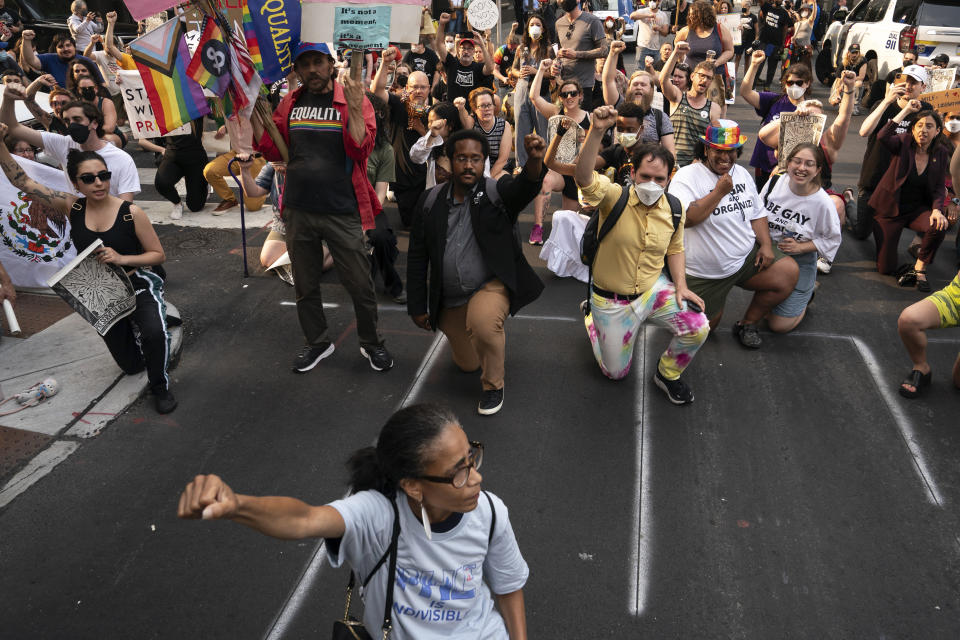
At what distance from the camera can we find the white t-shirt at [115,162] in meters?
5.83

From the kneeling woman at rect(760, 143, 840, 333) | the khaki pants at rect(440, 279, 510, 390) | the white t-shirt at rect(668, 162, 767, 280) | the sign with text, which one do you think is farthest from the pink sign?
the kneeling woman at rect(760, 143, 840, 333)

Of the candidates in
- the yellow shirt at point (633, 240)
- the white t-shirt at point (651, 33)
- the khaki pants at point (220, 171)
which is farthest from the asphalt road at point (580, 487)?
the white t-shirt at point (651, 33)

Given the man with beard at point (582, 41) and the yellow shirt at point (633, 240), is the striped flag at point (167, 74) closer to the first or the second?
the yellow shirt at point (633, 240)

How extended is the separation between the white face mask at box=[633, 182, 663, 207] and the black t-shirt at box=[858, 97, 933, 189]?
4.11 metres

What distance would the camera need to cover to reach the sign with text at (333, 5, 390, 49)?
13.8 feet

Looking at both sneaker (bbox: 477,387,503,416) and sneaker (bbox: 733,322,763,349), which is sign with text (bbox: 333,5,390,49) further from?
sneaker (bbox: 733,322,763,349)

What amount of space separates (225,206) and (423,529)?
7.68 metres

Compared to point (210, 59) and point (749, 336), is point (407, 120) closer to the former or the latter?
point (210, 59)

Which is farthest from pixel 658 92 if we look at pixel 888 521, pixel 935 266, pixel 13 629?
pixel 13 629

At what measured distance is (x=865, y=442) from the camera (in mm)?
4574

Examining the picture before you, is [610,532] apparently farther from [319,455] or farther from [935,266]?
[935,266]

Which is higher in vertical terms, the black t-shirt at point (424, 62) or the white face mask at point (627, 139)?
the black t-shirt at point (424, 62)

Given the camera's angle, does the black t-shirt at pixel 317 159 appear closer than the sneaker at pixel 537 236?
Yes

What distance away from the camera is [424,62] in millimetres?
11203
